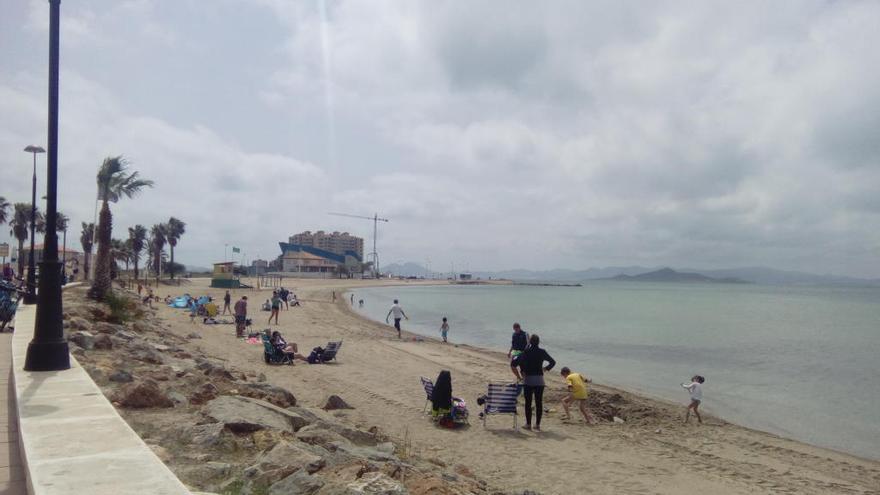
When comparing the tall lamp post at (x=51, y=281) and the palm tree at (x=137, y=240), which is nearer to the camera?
the tall lamp post at (x=51, y=281)

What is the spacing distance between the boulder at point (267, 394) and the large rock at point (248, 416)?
125cm

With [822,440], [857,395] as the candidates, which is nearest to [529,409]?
[822,440]

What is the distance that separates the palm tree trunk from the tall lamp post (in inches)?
561

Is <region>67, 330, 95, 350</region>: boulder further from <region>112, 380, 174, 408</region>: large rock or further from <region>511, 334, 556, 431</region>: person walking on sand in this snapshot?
<region>511, 334, 556, 431</region>: person walking on sand

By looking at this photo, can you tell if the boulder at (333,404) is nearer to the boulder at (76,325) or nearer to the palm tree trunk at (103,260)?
Answer: the boulder at (76,325)

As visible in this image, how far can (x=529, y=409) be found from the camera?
410 inches

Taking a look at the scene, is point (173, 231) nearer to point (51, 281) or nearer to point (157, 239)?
point (157, 239)

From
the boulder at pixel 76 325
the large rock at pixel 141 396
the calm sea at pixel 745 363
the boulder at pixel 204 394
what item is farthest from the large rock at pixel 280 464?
the calm sea at pixel 745 363

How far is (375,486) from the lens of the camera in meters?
4.02

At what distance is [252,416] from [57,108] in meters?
4.15

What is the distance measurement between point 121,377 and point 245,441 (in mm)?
2639

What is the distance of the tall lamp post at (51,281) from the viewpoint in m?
6.05

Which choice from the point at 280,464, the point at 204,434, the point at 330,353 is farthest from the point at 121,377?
the point at 330,353

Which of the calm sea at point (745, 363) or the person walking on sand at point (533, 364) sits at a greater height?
the person walking on sand at point (533, 364)
